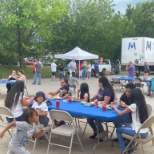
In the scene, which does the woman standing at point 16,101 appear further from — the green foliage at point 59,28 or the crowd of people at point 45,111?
the green foliage at point 59,28

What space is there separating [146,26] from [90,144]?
33.6 meters

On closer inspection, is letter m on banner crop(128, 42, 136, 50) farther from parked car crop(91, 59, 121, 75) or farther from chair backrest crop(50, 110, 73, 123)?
chair backrest crop(50, 110, 73, 123)

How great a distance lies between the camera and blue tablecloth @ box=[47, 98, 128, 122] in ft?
17.3

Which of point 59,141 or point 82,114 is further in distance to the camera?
point 59,141

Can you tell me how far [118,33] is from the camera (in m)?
31.3

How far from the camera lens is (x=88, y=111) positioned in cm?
561

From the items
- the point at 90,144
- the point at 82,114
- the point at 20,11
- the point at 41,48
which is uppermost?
the point at 20,11

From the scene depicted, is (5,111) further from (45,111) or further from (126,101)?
(126,101)

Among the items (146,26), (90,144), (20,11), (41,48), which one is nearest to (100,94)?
(90,144)

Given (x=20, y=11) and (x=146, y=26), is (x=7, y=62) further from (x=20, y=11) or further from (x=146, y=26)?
(x=146, y=26)

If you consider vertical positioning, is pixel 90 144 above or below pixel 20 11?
below

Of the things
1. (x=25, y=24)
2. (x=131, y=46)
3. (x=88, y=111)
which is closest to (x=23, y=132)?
(x=88, y=111)

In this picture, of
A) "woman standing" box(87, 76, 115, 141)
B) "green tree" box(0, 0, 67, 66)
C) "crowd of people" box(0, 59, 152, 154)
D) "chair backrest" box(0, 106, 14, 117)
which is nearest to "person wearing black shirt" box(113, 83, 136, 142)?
"crowd of people" box(0, 59, 152, 154)

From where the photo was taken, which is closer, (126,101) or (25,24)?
(126,101)
